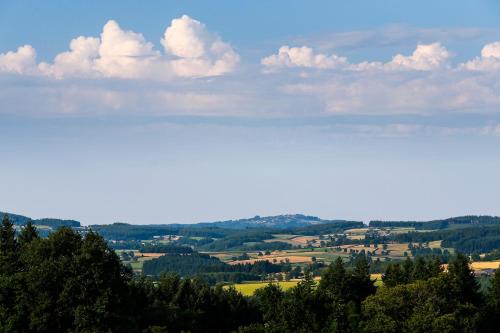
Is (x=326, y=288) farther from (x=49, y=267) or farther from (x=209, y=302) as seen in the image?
(x=49, y=267)

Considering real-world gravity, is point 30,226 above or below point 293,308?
above

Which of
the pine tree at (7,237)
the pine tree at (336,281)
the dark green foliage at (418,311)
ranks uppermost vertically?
the pine tree at (7,237)

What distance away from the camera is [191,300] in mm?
131000

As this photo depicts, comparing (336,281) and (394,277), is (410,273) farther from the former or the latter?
(336,281)

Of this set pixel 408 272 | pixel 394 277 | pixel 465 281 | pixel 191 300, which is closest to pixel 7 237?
pixel 191 300

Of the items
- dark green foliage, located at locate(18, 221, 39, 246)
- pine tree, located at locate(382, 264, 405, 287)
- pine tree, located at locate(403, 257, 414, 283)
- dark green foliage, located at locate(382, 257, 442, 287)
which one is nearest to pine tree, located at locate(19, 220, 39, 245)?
dark green foliage, located at locate(18, 221, 39, 246)

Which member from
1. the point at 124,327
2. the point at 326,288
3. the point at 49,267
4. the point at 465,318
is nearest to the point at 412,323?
the point at 465,318

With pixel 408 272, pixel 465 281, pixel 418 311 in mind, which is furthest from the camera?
pixel 408 272

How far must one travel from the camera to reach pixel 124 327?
9244cm

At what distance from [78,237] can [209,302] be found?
42.4m

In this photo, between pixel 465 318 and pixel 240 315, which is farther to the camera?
pixel 240 315

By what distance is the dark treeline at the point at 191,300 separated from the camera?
91250 mm

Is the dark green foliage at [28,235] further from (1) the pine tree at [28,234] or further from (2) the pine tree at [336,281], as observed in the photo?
(2) the pine tree at [336,281]

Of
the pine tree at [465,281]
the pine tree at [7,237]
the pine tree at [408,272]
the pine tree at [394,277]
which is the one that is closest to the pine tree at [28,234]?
the pine tree at [7,237]
